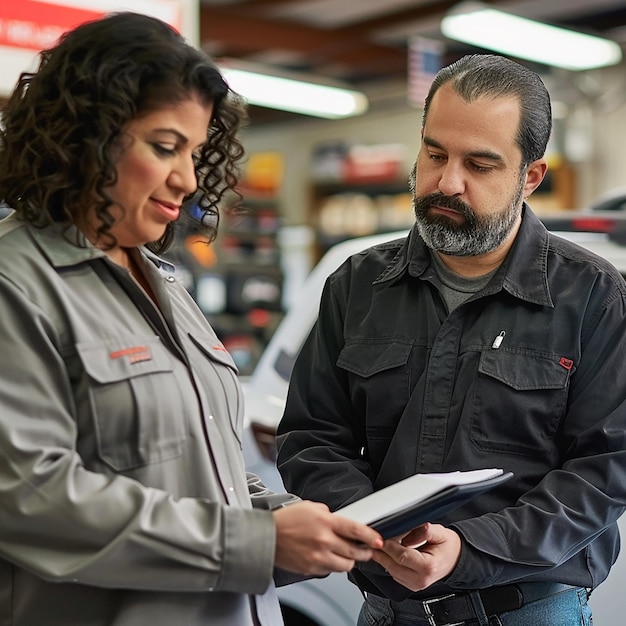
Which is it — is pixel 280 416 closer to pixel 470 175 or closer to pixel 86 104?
pixel 470 175

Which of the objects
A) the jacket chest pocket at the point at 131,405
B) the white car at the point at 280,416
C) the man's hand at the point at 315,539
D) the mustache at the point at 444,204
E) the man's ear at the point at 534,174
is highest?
the man's ear at the point at 534,174

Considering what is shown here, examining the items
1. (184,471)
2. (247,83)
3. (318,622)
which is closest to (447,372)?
(184,471)

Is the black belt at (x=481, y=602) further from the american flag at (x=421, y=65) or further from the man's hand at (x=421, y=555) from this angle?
the american flag at (x=421, y=65)

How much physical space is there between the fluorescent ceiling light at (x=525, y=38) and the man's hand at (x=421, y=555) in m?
5.32

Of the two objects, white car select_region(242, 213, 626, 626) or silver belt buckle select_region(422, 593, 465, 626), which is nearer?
silver belt buckle select_region(422, 593, 465, 626)

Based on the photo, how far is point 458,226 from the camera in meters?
1.97

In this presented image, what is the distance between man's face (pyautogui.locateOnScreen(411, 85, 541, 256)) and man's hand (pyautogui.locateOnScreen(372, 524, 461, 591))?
554 millimetres

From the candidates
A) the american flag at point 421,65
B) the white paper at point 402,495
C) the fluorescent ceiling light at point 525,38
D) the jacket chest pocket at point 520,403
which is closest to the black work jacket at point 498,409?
the jacket chest pocket at point 520,403

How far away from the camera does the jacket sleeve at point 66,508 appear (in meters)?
1.28

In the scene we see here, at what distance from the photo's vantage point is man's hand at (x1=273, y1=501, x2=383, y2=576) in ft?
4.52

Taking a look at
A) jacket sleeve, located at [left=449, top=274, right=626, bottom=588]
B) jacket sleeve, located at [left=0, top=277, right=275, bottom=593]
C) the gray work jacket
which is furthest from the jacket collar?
jacket sleeve, located at [left=0, top=277, right=275, bottom=593]

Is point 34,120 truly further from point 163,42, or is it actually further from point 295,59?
point 295,59

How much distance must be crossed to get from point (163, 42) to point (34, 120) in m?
0.21

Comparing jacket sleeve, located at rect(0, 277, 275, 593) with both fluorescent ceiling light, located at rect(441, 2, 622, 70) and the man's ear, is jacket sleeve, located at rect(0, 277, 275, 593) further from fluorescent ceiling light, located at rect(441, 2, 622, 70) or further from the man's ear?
fluorescent ceiling light, located at rect(441, 2, 622, 70)
